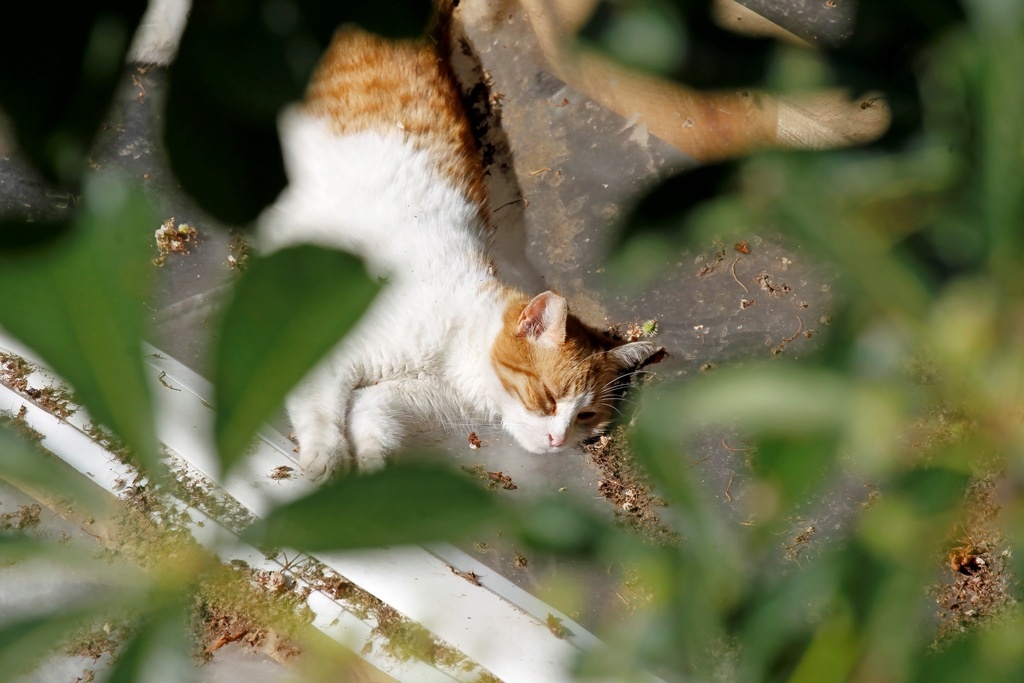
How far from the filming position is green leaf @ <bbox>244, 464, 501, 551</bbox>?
267 millimetres

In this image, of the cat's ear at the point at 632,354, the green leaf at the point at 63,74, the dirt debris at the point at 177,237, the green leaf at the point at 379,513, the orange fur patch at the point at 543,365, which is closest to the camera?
the green leaf at the point at 379,513

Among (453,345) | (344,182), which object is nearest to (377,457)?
(453,345)

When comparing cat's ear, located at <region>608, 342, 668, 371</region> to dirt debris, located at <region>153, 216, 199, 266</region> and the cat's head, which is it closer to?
the cat's head

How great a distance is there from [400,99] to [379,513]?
2024 mm

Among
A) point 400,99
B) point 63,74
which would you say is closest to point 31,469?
point 63,74

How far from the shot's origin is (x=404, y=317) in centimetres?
214

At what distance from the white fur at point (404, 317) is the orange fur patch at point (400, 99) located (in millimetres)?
38

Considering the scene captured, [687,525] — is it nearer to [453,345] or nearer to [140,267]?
[140,267]

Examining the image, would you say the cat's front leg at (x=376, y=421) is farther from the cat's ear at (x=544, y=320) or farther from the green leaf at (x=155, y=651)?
the green leaf at (x=155, y=651)

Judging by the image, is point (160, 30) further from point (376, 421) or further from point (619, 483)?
point (619, 483)

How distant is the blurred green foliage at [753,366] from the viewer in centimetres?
28

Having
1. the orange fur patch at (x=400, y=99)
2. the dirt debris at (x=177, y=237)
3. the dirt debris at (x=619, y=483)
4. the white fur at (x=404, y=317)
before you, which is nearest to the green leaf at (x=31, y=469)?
the white fur at (x=404, y=317)

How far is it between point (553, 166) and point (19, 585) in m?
1.99

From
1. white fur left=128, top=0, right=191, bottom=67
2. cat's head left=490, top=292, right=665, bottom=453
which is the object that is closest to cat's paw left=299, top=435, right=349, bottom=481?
cat's head left=490, top=292, right=665, bottom=453
